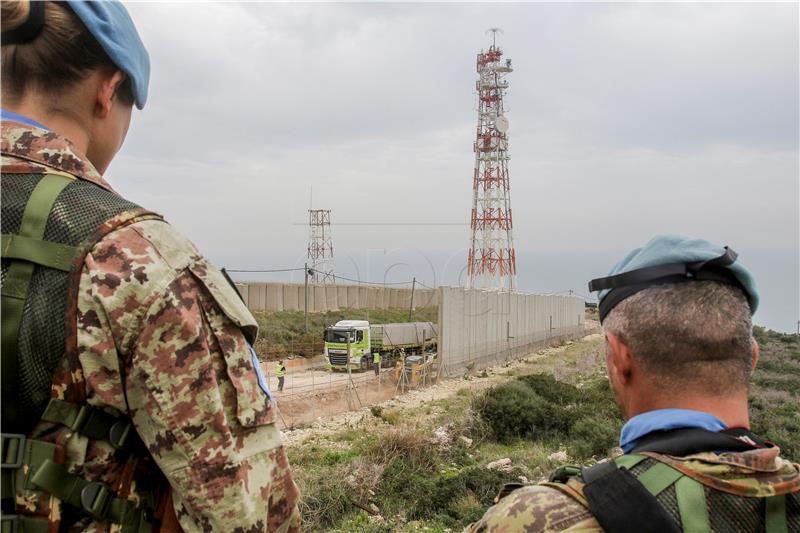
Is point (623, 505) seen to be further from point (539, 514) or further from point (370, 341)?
point (370, 341)

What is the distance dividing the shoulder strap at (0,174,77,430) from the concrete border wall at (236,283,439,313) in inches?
1240

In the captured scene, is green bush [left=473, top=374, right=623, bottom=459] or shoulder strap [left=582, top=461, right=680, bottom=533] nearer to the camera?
shoulder strap [left=582, top=461, right=680, bottom=533]

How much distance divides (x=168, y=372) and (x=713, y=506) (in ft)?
3.74

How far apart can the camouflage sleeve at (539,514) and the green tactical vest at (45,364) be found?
817 millimetres

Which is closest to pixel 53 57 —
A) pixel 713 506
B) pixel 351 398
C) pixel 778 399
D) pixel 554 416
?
pixel 713 506

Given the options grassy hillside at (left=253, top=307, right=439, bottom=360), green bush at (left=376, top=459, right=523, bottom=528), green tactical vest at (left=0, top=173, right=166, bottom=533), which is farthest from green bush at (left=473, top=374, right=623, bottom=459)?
grassy hillside at (left=253, top=307, right=439, bottom=360)

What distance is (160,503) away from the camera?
1.32m

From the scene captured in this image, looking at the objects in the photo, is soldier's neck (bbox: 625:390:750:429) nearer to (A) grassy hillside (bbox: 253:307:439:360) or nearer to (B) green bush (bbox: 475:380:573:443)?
(B) green bush (bbox: 475:380:573:443)

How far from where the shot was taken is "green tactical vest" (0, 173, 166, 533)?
A: 1188 mm

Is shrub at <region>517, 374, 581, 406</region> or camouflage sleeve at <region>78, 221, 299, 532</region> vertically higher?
camouflage sleeve at <region>78, 221, 299, 532</region>

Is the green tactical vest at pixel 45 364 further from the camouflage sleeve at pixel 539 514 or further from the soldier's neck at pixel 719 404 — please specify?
the soldier's neck at pixel 719 404

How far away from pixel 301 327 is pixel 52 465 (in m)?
33.0

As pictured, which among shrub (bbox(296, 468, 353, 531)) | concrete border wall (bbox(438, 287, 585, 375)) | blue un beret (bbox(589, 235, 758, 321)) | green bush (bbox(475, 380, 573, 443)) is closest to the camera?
blue un beret (bbox(589, 235, 758, 321))

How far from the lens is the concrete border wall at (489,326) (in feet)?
74.0
